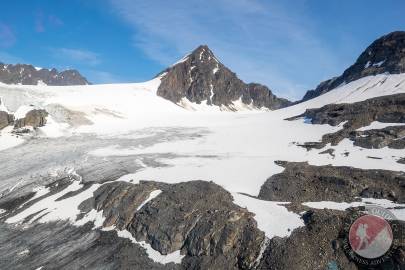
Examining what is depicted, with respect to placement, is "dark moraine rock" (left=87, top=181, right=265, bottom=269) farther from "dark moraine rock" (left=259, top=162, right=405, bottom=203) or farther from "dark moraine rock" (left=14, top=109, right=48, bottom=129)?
"dark moraine rock" (left=14, top=109, right=48, bottom=129)

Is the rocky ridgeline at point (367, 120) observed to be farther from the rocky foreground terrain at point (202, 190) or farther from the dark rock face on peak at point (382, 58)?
the dark rock face on peak at point (382, 58)

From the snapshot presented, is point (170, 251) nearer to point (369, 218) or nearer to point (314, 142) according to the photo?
point (369, 218)

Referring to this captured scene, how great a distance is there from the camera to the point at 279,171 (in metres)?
42.0

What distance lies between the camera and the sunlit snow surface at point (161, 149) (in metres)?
39.2

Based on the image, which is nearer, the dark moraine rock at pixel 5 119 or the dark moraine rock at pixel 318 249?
the dark moraine rock at pixel 318 249

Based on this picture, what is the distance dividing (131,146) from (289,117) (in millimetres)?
34782

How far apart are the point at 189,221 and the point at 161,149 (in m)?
29.2

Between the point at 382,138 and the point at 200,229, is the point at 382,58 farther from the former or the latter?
the point at 200,229

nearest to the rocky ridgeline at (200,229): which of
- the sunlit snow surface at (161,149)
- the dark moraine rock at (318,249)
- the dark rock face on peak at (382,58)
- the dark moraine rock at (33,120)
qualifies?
the dark moraine rock at (318,249)

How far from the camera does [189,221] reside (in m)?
32.0

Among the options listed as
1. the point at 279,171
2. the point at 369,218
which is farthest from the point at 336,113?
the point at 369,218

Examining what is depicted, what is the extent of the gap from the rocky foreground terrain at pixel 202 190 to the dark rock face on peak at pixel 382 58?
12.9 meters

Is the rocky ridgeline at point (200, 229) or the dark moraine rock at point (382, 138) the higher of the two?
the dark moraine rock at point (382, 138)

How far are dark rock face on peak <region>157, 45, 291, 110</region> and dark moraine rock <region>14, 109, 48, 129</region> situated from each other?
72050mm
